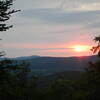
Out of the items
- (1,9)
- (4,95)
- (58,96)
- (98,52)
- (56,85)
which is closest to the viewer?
(1,9)

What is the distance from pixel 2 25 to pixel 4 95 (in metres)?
33.8

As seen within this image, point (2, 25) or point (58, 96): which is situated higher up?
point (2, 25)

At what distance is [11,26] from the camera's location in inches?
1122

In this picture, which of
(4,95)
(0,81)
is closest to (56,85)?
(4,95)

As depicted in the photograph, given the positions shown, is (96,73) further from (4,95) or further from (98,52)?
(4,95)

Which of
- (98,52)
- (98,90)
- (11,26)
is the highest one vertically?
(11,26)

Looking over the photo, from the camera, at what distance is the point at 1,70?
2819 centimetres

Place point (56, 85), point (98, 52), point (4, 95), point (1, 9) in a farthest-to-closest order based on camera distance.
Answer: point (56, 85), point (4, 95), point (98, 52), point (1, 9)

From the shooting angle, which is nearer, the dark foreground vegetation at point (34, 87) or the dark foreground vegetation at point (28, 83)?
the dark foreground vegetation at point (28, 83)

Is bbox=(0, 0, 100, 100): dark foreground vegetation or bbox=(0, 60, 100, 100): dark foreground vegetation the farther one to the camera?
bbox=(0, 60, 100, 100): dark foreground vegetation

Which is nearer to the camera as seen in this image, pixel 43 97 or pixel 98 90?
pixel 98 90

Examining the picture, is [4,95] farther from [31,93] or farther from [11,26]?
[11,26]

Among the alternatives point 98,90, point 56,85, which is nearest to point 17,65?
point 98,90

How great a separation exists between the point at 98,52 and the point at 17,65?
11.7 meters
